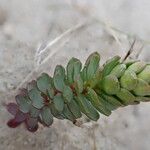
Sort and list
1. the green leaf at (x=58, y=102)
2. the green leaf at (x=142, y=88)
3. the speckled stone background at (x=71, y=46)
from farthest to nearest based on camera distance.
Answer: the speckled stone background at (x=71, y=46), the green leaf at (x=58, y=102), the green leaf at (x=142, y=88)

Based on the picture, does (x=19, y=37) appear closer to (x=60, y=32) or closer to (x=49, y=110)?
(x=60, y=32)

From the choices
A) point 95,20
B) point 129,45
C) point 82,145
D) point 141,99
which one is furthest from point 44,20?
point 141,99

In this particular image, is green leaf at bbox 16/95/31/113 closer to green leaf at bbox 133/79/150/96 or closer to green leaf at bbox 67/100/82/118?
green leaf at bbox 67/100/82/118

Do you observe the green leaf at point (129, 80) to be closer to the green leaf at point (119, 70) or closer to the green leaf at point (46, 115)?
the green leaf at point (119, 70)

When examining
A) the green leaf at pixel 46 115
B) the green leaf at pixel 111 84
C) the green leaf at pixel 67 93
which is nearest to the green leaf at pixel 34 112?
the green leaf at pixel 46 115

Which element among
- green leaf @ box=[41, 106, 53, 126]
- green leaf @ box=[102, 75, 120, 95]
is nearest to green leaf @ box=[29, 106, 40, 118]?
green leaf @ box=[41, 106, 53, 126]

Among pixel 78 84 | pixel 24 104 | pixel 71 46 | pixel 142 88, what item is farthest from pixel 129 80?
pixel 71 46
